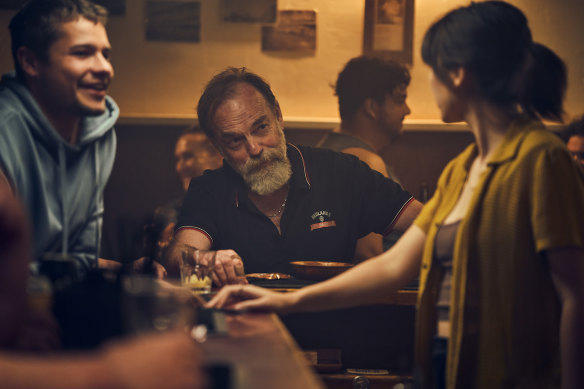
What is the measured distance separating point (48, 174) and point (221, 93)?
40.7 inches

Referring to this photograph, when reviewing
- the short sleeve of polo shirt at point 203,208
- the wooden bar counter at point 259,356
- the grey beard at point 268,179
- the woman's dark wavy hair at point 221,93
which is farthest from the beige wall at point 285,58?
the wooden bar counter at point 259,356

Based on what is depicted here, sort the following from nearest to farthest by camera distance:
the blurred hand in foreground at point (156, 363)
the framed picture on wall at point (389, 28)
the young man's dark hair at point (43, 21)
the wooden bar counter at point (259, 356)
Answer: the blurred hand in foreground at point (156, 363)
the wooden bar counter at point (259, 356)
the young man's dark hair at point (43, 21)
the framed picture on wall at point (389, 28)

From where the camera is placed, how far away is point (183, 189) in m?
3.61

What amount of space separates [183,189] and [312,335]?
1587 millimetres

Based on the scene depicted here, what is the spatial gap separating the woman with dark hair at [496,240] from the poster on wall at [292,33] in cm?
219

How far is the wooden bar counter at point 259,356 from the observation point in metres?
0.90

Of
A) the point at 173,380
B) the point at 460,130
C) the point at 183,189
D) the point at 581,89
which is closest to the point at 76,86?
the point at 183,189

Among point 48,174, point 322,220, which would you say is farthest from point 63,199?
point 322,220

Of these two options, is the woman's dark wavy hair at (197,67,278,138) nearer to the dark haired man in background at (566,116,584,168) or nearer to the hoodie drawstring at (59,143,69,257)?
the hoodie drawstring at (59,143,69,257)

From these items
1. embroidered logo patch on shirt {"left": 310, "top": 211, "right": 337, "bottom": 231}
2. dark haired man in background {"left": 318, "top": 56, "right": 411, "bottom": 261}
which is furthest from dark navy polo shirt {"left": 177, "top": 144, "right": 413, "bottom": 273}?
dark haired man in background {"left": 318, "top": 56, "right": 411, "bottom": 261}

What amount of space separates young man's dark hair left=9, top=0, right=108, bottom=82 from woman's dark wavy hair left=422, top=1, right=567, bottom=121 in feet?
4.26

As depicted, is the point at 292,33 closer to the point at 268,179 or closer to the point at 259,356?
the point at 268,179

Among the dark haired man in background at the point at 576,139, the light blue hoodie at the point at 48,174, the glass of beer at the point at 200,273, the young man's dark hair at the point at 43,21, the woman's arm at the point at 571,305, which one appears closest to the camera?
the woman's arm at the point at 571,305

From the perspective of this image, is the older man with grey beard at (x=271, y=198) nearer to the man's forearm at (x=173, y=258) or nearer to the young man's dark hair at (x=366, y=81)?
the man's forearm at (x=173, y=258)
